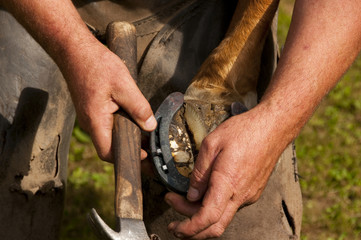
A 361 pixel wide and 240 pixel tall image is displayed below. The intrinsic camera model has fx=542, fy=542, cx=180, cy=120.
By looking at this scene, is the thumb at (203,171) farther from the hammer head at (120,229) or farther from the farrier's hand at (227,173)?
the hammer head at (120,229)

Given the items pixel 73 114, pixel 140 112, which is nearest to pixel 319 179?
pixel 73 114

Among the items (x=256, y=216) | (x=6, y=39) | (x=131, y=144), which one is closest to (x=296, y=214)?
(x=256, y=216)

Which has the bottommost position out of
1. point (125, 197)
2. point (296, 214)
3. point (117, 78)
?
point (296, 214)

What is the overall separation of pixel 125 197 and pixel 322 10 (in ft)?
2.77

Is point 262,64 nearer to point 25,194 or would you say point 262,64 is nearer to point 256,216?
point 256,216

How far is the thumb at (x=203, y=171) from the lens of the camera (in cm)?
164

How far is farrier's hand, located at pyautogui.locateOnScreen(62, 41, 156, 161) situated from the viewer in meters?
1.66

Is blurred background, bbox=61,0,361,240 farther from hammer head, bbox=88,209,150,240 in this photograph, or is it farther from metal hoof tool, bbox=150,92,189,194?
hammer head, bbox=88,209,150,240

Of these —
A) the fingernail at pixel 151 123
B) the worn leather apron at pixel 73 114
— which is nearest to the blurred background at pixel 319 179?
the worn leather apron at pixel 73 114

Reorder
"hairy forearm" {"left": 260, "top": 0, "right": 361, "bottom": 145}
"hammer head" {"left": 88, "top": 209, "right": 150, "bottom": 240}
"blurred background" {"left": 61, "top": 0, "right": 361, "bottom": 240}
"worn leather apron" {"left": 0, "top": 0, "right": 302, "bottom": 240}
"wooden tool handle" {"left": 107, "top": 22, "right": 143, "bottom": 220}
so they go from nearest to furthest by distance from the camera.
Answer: "hammer head" {"left": 88, "top": 209, "right": 150, "bottom": 240}, "wooden tool handle" {"left": 107, "top": 22, "right": 143, "bottom": 220}, "hairy forearm" {"left": 260, "top": 0, "right": 361, "bottom": 145}, "worn leather apron" {"left": 0, "top": 0, "right": 302, "bottom": 240}, "blurred background" {"left": 61, "top": 0, "right": 361, "bottom": 240}

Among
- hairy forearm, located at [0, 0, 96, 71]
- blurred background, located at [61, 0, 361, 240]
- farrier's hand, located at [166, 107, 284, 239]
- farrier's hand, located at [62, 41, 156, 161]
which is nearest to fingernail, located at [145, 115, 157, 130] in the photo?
farrier's hand, located at [62, 41, 156, 161]

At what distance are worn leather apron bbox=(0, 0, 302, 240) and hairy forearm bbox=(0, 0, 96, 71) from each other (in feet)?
1.14

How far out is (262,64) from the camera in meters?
2.25

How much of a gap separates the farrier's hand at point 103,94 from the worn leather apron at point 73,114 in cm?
47
